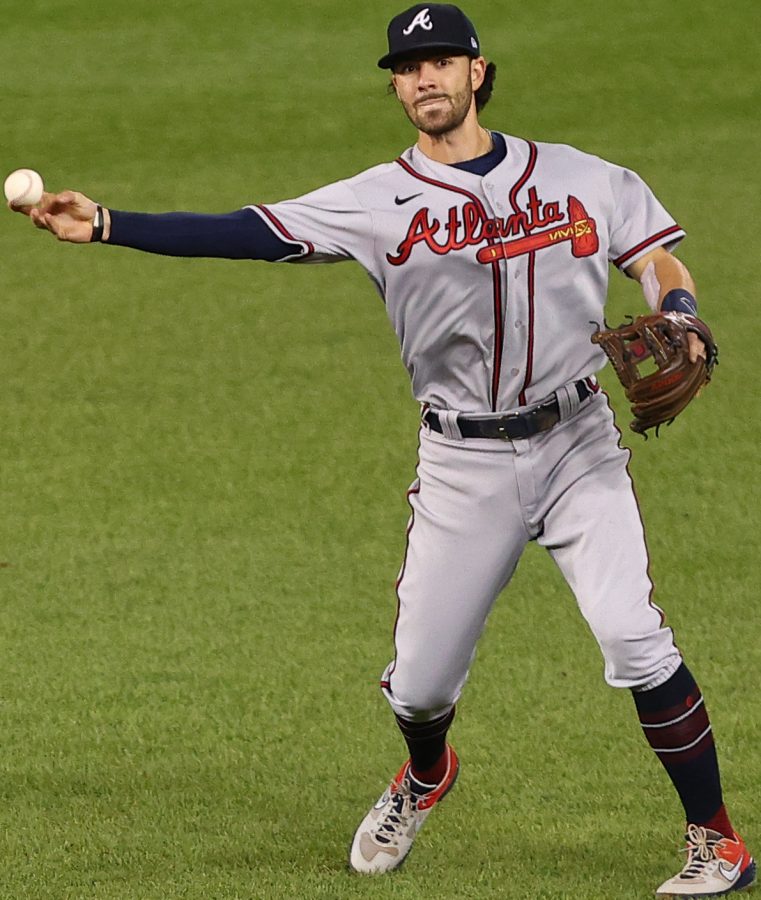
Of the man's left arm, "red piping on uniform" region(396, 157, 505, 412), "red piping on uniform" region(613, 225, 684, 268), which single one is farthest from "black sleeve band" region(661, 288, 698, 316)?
"red piping on uniform" region(396, 157, 505, 412)

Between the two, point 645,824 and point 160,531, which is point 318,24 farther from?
point 645,824

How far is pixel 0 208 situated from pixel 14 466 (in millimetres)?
5091

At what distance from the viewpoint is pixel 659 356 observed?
4297mm

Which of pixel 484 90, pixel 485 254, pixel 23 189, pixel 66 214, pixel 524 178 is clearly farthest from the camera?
pixel 484 90

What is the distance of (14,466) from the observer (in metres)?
8.34

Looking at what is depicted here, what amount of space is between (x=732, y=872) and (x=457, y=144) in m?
1.96

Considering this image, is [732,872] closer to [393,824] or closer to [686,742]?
[686,742]

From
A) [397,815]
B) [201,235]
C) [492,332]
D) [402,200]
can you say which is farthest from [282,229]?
[397,815]

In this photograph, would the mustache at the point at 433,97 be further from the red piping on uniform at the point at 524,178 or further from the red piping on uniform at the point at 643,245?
the red piping on uniform at the point at 643,245

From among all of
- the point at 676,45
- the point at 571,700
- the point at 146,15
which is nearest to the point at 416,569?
the point at 571,700

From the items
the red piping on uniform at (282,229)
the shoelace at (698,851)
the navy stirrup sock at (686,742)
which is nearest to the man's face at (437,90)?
the red piping on uniform at (282,229)

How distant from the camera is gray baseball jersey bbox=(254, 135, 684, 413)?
4.39m

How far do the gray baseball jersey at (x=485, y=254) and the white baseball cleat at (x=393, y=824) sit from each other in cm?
111

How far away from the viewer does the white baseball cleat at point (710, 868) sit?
426 centimetres
